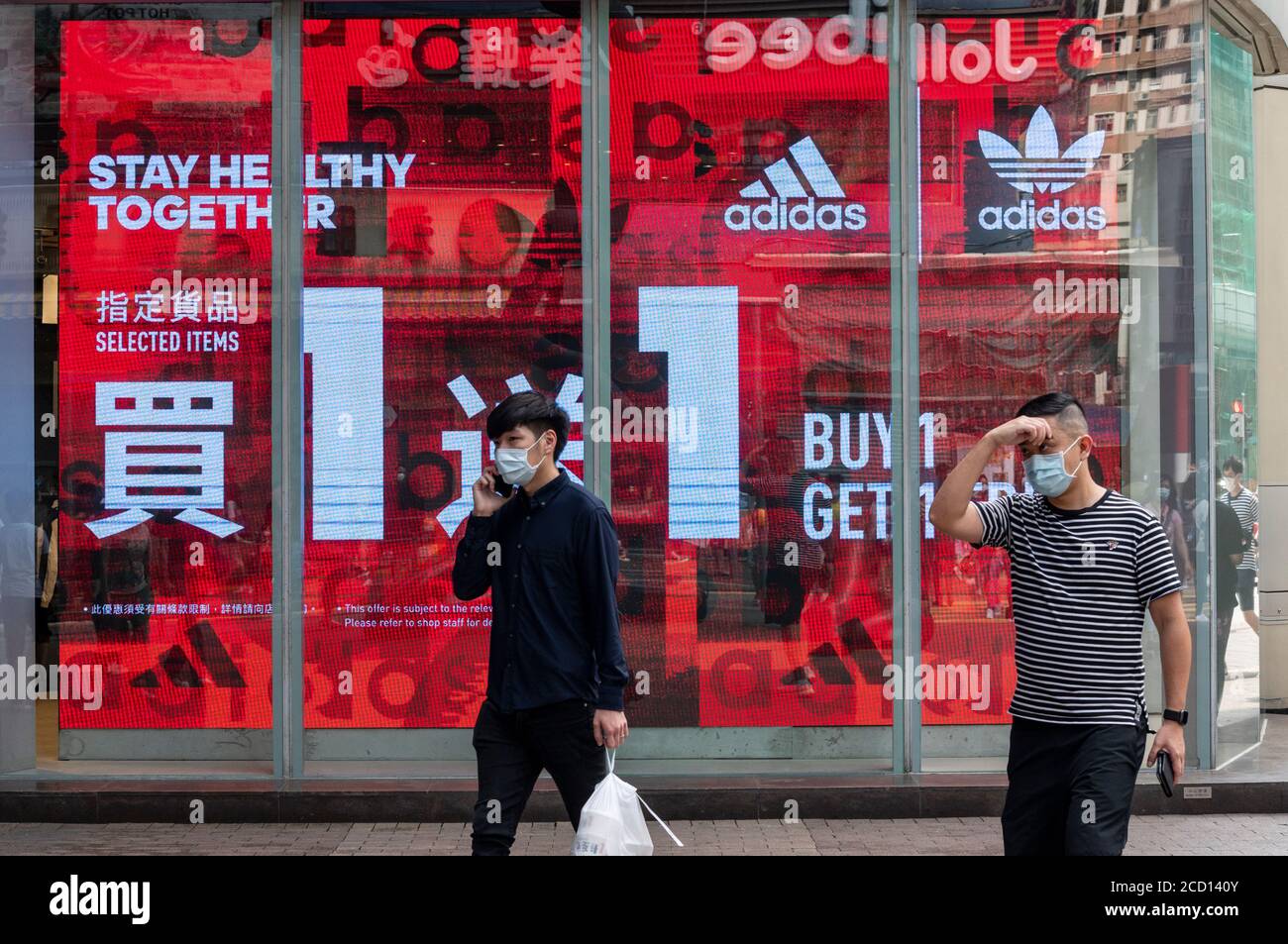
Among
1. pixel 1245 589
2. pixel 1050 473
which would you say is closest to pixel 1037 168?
pixel 1245 589

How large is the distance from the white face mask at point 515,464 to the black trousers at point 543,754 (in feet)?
2.62

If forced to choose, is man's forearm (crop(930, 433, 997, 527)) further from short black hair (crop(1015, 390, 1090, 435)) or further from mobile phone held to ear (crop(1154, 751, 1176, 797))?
mobile phone held to ear (crop(1154, 751, 1176, 797))

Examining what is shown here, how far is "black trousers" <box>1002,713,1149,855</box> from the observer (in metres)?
4.42

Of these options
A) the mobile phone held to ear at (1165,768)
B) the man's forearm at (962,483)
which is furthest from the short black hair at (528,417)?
the mobile phone held to ear at (1165,768)

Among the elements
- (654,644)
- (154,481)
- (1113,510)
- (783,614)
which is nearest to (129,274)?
(154,481)

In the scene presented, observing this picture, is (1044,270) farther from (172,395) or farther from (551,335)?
(172,395)

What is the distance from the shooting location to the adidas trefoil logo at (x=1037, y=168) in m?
8.66

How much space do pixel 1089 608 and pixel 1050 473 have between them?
435mm

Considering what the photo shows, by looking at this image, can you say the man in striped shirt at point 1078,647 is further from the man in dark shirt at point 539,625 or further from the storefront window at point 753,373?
the storefront window at point 753,373

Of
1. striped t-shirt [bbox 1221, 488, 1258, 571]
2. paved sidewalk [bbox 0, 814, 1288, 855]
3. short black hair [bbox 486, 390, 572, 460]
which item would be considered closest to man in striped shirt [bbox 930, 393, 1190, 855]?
short black hair [bbox 486, 390, 572, 460]

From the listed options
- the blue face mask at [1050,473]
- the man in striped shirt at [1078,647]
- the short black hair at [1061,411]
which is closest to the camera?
the man in striped shirt at [1078,647]

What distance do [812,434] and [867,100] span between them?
1958 mm

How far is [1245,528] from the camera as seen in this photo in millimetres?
8750

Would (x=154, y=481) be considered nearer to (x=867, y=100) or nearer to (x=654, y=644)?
(x=654, y=644)
